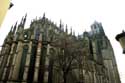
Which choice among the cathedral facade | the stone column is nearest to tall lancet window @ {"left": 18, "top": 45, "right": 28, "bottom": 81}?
the cathedral facade

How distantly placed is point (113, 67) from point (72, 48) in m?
24.3

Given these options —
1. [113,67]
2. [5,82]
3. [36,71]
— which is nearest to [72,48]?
[36,71]

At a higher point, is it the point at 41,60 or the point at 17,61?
the point at 41,60

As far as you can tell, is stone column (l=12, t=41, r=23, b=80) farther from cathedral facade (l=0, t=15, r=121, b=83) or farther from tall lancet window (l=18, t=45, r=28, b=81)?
tall lancet window (l=18, t=45, r=28, b=81)

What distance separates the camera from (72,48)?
78.9 feet

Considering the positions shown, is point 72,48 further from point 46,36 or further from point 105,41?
point 105,41

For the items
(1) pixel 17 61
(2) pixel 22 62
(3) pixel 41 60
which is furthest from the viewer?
(3) pixel 41 60

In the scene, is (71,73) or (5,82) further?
(71,73)

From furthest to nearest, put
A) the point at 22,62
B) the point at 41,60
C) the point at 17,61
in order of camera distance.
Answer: the point at 41,60 → the point at 22,62 → the point at 17,61

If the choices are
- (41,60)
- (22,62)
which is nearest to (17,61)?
(22,62)

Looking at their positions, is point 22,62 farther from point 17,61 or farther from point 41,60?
point 41,60

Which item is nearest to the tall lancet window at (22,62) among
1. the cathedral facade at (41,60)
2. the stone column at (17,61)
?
the cathedral facade at (41,60)

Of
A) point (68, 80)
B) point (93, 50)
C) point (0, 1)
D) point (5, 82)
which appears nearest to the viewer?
point (0, 1)

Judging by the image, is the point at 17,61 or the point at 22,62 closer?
the point at 17,61
